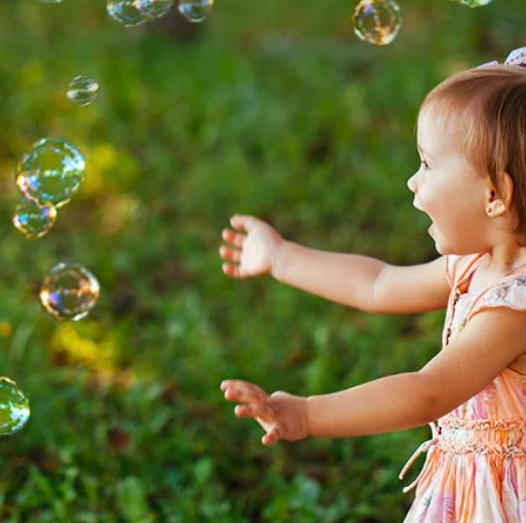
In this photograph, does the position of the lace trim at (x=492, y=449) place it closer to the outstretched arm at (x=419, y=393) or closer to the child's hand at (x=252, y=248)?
the outstretched arm at (x=419, y=393)

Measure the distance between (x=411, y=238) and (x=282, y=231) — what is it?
0.54 metres

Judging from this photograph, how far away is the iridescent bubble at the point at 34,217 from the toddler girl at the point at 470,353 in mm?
998

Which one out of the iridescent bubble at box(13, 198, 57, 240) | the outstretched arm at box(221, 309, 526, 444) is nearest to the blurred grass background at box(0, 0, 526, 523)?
the iridescent bubble at box(13, 198, 57, 240)

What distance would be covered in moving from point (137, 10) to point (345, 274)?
795mm

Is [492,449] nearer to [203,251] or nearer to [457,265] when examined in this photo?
[457,265]

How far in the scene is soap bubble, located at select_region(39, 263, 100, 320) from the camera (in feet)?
9.21

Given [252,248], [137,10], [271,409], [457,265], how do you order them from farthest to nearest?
1. [137,10]
2. [252,248]
3. [457,265]
4. [271,409]

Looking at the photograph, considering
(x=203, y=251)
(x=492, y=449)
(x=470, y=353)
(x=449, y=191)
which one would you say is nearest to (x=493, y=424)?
(x=492, y=449)

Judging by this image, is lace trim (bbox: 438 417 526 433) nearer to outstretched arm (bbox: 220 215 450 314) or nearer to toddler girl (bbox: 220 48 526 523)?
toddler girl (bbox: 220 48 526 523)

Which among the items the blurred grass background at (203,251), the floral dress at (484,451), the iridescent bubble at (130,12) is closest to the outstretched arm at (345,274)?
the floral dress at (484,451)

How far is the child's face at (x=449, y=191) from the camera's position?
76.1 inches

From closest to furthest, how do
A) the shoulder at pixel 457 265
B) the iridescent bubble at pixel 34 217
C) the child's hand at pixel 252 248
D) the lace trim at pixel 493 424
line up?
the lace trim at pixel 493 424 < the shoulder at pixel 457 265 < the child's hand at pixel 252 248 < the iridescent bubble at pixel 34 217

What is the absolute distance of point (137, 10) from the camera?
2639 mm


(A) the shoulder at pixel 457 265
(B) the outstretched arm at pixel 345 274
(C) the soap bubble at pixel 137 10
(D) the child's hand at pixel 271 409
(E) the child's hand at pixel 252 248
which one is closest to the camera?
(D) the child's hand at pixel 271 409
